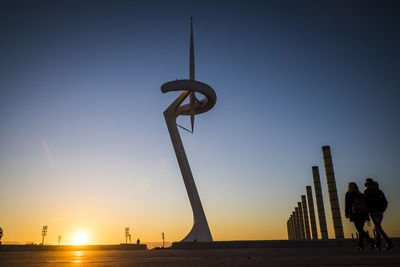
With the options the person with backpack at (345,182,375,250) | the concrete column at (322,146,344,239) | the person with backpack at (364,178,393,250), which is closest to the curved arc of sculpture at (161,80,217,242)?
the concrete column at (322,146,344,239)

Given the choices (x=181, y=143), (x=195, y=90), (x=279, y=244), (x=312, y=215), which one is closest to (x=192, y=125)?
(x=181, y=143)

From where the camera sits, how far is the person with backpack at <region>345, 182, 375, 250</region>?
5.96 metres

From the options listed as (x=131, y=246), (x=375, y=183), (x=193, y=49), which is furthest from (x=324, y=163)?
(x=375, y=183)

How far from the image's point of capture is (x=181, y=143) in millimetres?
19031

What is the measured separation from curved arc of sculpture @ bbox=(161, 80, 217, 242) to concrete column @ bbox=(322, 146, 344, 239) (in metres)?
9.92

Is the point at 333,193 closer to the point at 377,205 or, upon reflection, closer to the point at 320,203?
the point at 320,203

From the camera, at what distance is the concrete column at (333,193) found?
71.7ft

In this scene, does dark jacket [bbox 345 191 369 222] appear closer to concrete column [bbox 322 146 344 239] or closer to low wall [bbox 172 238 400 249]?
low wall [bbox 172 238 400 249]

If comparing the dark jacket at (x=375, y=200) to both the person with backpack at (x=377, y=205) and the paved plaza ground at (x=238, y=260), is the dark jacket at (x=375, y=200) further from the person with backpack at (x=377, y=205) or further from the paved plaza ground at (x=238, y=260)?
the paved plaza ground at (x=238, y=260)

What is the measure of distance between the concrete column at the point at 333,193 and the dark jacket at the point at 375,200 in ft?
58.1

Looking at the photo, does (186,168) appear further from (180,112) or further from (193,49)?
(193,49)

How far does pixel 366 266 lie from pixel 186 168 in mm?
16555

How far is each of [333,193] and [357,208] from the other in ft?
59.0

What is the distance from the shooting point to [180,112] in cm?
2084
